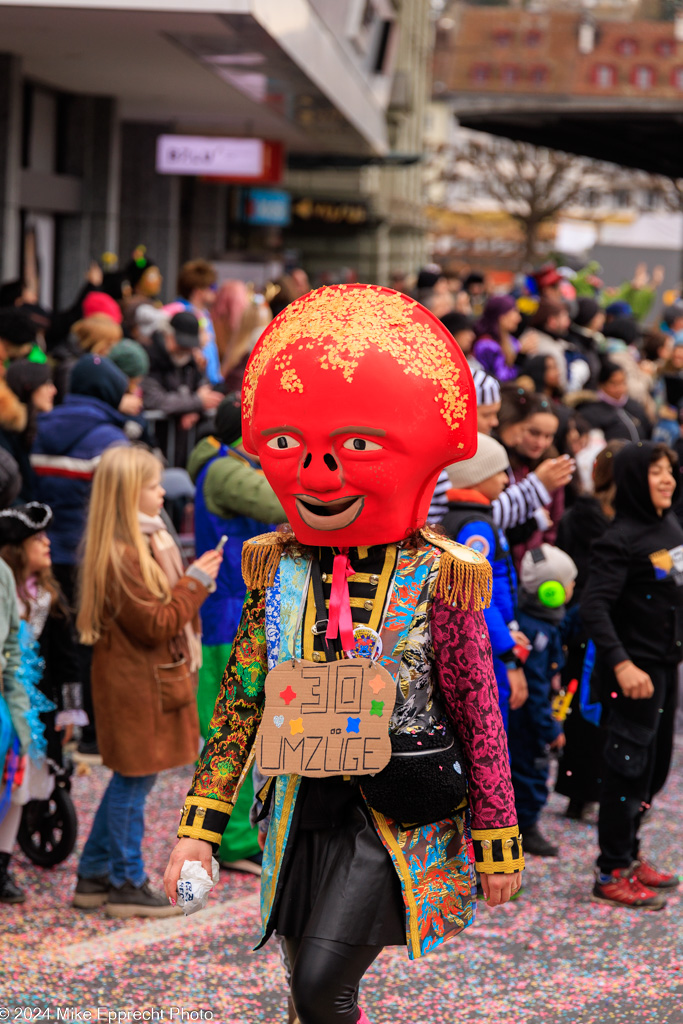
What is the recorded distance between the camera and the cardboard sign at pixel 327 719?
302 centimetres

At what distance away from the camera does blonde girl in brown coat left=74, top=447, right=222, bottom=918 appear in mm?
4859

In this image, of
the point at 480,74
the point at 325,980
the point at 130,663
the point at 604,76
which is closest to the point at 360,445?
the point at 325,980

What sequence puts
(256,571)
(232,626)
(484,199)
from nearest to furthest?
(256,571)
(232,626)
(484,199)

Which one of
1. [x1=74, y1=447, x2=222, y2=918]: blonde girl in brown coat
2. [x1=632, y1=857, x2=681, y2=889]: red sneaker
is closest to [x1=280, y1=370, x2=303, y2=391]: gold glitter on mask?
[x1=74, y1=447, x2=222, y2=918]: blonde girl in brown coat

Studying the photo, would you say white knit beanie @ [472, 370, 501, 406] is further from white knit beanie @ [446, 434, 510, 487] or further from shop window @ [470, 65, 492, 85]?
shop window @ [470, 65, 492, 85]

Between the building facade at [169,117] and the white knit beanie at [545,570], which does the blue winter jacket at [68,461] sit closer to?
the white knit beanie at [545,570]

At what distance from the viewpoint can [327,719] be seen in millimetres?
3037

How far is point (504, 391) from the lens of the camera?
613 cm

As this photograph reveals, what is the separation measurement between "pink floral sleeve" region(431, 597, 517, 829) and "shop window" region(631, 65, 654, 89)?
43531mm

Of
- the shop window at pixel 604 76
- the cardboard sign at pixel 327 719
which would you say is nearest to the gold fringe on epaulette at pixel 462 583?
the cardboard sign at pixel 327 719

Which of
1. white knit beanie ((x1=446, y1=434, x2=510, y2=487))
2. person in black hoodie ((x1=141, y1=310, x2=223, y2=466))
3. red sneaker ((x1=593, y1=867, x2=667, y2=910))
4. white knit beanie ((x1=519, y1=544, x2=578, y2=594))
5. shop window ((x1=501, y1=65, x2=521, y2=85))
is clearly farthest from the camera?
shop window ((x1=501, y1=65, x2=521, y2=85))

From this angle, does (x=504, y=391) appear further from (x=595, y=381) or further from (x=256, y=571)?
(x=595, y=381)

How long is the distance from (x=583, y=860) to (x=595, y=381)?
5747mm

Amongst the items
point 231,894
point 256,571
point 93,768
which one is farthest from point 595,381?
point 256,571
